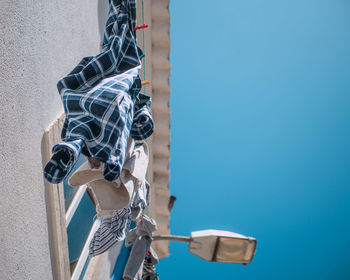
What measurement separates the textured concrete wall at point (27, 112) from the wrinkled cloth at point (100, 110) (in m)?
0.28

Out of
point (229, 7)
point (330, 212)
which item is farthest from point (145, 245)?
point (330, 212)

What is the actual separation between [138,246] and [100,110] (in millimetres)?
1306

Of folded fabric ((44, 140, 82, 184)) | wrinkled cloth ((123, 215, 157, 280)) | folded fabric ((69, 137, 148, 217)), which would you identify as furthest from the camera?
wrinkled cloth ((123, 215, 157, 280))

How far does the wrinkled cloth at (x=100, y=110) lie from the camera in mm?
962

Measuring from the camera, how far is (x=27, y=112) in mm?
1298

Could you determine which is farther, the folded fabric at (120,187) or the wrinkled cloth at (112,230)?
the wrinkled cloth at (112,230)

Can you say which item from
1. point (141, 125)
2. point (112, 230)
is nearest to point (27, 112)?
point (141, 125)

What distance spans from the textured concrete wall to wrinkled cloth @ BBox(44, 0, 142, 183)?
276 millimetres

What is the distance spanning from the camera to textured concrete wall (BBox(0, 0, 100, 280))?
1142 millimetres

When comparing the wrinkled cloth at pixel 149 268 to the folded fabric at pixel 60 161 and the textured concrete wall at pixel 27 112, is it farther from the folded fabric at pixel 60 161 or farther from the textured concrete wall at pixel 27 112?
the folded fabric at pixel 60 161

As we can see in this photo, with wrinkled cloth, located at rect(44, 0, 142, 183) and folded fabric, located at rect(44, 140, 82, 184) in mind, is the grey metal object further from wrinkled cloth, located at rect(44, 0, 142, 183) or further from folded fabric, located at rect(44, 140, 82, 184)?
folded fabric, located at rect(44, 140, 82, 184)

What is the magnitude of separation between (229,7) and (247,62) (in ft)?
2.78

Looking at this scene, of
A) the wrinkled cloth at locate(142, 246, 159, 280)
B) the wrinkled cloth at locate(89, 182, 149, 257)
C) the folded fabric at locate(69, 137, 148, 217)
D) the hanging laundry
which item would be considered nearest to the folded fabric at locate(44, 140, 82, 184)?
the hanging laundry

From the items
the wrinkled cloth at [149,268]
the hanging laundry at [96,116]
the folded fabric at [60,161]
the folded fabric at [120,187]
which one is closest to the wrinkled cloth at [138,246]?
the wrinkled cloth at [149,268]
